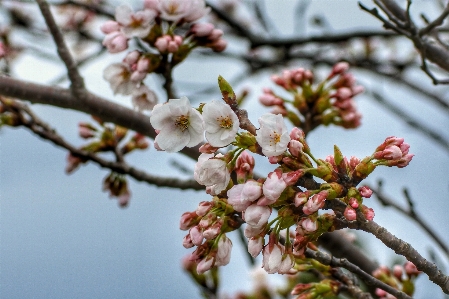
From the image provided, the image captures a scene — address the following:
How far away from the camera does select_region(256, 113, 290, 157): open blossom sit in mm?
1411

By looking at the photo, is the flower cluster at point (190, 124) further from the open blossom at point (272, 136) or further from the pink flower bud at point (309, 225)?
the pink flower bud at point (309, 225)

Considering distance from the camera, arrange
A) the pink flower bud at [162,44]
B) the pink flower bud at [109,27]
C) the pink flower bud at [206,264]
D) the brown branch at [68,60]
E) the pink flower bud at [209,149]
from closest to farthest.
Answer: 1. the pink flower bud at [209,149]
2. the pink flower bud at [206,264]
3. the pink flower bud at [162,44]
4. the pink flower bud at [109,27]
5. the brown branch at [68,60]

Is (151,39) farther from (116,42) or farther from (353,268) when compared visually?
(353,268)

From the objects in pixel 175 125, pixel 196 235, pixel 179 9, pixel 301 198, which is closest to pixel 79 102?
pixel 179 9

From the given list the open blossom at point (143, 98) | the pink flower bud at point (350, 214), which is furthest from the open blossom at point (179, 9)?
the pink flower bud at point (350, 214)

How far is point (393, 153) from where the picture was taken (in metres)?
1.50

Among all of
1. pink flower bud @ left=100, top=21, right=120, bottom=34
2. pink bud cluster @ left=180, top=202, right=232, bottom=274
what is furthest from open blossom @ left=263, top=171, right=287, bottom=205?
pink flower bud @ left=100, top=21, right=120, bottom=34

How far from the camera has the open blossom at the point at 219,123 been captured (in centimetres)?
141

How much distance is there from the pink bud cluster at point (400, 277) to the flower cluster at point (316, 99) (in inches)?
34.8

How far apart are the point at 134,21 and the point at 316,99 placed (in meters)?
1.10

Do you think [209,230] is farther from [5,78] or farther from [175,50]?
[5,78]

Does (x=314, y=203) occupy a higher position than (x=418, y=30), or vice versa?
(x=418, y=30)

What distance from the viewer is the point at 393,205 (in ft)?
10.0

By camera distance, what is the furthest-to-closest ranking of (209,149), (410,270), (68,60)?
(68,60)
(410,270)
(209,149)
